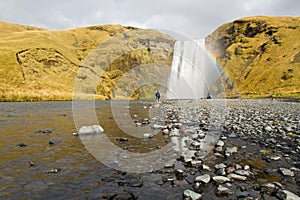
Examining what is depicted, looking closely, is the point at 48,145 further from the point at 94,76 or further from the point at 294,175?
the point at 94,76

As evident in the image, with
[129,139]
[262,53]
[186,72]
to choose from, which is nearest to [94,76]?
[186,72]

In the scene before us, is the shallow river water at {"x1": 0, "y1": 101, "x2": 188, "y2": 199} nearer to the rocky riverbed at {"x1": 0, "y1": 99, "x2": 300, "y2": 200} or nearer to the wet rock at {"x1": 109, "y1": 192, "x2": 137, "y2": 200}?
the rocky riverbed at {"x1": 0, "y1": 99, "x2": 300, "y2": 200}

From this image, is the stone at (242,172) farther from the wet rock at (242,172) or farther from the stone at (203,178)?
the stone at (203,178)

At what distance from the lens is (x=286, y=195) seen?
3.62m

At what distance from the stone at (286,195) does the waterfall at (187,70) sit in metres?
80.4

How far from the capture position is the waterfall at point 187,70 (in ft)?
278

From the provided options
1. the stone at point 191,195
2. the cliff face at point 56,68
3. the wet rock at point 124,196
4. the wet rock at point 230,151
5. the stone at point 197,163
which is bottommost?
the wet rock at point 124,196

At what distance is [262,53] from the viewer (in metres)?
115

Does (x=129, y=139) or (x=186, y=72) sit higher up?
(x=186, y=72)

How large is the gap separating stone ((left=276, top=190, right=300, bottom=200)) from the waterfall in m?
80.4

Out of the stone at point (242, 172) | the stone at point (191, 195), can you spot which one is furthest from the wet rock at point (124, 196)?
the stone at point (242, 172)

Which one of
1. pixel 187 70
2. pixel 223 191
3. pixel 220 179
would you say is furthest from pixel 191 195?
pixel 187 70

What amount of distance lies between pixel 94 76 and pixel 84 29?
339 feet

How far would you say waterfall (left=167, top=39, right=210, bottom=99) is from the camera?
278 feet
